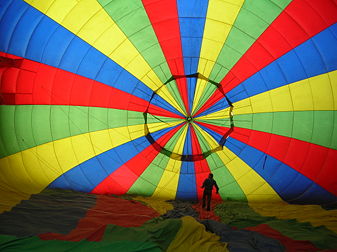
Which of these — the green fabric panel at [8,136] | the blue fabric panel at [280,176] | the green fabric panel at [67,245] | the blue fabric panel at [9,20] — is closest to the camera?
the green fabric panel at [67,245]

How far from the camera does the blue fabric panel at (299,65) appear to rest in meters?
3.87

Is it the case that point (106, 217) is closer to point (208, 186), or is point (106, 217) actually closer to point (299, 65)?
point (208, 186)

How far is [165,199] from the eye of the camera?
4.67 metres

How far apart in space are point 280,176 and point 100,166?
271 cm

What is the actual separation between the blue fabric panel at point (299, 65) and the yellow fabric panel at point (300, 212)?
5.28ft

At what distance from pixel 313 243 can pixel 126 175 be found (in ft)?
9.01

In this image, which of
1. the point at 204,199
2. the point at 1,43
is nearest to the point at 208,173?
the point at 204,199

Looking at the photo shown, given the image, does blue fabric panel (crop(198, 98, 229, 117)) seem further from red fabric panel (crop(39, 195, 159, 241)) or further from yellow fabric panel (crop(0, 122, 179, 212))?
red fabric panel (crop(39, 195, 159, 241))

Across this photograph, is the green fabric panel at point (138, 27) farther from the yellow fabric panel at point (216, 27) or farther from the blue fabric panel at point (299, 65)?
the blue fabric panel at point (299, 65)

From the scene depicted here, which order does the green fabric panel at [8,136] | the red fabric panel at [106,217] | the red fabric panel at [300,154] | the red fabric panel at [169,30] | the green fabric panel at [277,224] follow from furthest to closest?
the green fabric panel at [8,136], the red fabric panel at [300,154], the red fabric panel at [169,30], the green fabric panel at [277,224], the red fabric panel at [106,217]

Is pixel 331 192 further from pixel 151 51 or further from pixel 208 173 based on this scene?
pixel 151 51

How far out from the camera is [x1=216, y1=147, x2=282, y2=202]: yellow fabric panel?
4.55m

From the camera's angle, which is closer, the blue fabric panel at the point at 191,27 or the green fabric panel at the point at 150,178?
the blue fabric panel at the point at 191,27

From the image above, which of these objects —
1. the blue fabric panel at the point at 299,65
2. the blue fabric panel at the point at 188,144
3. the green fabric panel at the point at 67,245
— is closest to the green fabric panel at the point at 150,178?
the blue fabric panel at the point at 188,144
